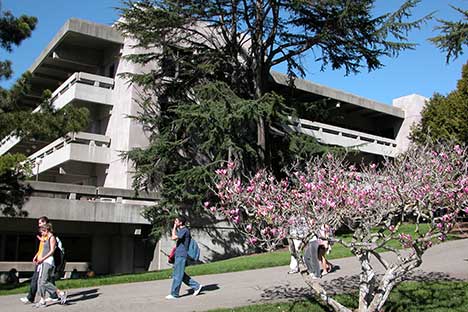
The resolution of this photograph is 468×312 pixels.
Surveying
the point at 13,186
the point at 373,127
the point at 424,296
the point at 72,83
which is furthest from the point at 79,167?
the point at 373,127

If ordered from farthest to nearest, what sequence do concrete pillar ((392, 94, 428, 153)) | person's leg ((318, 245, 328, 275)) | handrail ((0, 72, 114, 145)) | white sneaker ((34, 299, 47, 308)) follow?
1. concrete pillar ((392, 94, 428, 153))
2. handrail ((0, 72, 114, 145))
3. person's leg ((318, 245, 328, 275))
4. white sneaker ((34, 299, 47, 308))

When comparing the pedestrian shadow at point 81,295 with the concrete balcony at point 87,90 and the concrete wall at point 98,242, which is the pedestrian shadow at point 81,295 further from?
the concrete balcony at point 87,90

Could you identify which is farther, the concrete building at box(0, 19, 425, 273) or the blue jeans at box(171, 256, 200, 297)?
the concrete building at box(0, 19, 425, 273)

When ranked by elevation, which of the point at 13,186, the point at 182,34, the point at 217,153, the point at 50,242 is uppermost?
the point at 182,34

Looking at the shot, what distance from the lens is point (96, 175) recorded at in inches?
981

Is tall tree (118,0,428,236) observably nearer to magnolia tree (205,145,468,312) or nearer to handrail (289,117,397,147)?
handrail (289,117,397,147)

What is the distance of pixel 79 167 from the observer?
81.5 ft

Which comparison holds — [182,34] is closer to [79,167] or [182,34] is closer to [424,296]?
[79,167]

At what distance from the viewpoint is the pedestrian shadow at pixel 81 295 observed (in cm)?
1039

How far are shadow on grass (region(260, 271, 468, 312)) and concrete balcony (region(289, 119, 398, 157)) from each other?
51.5ft

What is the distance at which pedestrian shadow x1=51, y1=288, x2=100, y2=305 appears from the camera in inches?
409

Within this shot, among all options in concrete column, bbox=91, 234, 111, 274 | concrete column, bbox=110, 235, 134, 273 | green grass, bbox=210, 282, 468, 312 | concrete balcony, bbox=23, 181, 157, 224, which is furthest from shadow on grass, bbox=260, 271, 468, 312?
concrete column, bbox=91, 234, 111, 274

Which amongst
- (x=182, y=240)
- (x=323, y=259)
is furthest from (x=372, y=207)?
(x=323, y=259)

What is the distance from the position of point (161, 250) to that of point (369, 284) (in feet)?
42.0
